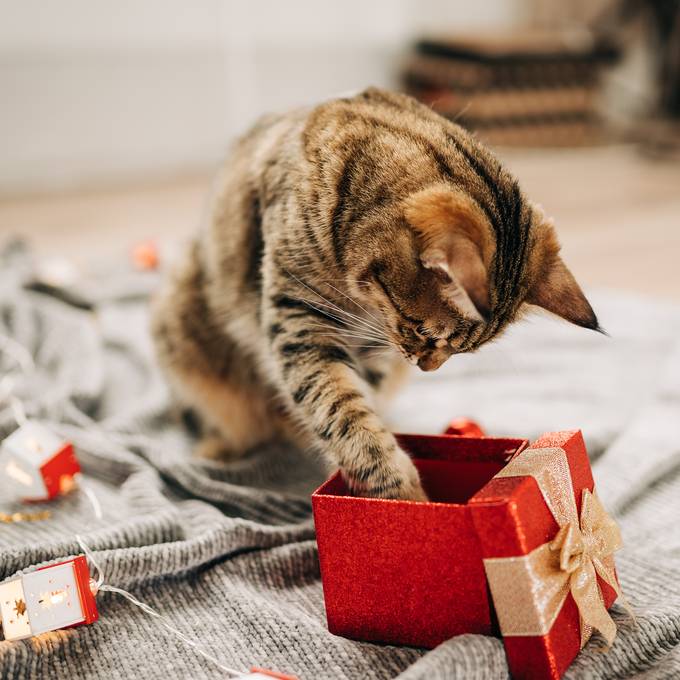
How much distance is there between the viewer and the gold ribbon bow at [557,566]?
0.68m

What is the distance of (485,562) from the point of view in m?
0.69

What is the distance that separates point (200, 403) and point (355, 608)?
0.60m

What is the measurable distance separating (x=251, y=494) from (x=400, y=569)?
42cm

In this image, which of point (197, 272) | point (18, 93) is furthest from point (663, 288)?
point (18, 93)

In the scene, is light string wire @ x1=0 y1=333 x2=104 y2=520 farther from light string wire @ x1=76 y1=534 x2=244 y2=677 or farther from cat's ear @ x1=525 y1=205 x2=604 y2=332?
cat's ear @ x1=525 y1=205 x2=604 y2=332

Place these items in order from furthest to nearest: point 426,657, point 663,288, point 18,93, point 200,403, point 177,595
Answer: point 18,93
point 663,288
point 200,403
point 177,595
point 426,657

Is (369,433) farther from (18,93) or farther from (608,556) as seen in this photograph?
(18,93)

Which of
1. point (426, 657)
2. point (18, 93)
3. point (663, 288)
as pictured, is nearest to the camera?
point (426, 657)

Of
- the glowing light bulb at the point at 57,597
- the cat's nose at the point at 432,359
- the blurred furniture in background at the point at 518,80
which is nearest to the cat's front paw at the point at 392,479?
the cat's nose at the point at 432,359

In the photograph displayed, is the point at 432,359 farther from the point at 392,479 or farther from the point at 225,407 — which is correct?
the point at 225,407

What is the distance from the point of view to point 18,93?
3.11 metres

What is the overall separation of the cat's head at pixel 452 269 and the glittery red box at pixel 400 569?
15cm

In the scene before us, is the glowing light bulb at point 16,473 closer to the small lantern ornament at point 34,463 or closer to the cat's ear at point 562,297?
the small lantern ornament at point 34,463

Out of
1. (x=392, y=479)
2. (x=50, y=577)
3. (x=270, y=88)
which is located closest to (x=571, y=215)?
(x=270, y=88)
